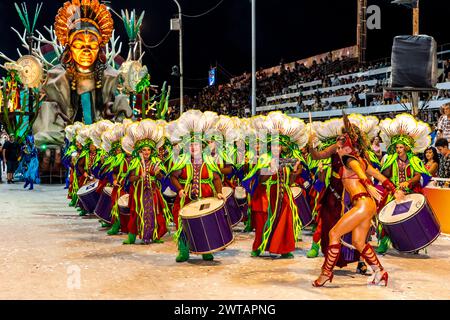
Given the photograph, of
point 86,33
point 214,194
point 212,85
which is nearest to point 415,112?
point 214,194

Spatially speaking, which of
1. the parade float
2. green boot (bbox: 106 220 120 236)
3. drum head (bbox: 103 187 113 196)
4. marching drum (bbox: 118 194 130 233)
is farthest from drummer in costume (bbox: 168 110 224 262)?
the parade float

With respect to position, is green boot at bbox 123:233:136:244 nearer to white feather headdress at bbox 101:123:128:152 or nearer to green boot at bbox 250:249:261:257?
white feather headdress at bbox 101:123:128:152

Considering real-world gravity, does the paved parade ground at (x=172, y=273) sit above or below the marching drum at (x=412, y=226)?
below

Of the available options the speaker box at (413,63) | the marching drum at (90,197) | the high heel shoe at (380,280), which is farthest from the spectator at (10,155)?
the high heel shoe at (380,280)

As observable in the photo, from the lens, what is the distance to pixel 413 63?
38.5ft

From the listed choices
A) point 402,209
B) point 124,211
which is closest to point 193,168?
point 124,211

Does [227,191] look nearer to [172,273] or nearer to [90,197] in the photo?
[172,273]

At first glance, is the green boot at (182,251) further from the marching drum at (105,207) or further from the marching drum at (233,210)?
the marching drum at (105,207)

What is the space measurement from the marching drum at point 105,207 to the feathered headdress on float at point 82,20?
14694 mm

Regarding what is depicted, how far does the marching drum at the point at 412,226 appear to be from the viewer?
27.2 feet

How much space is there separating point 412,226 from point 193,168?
2.91 metres

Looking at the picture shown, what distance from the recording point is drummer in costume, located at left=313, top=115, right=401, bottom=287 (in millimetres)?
6766

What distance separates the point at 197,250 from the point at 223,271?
0.52m
